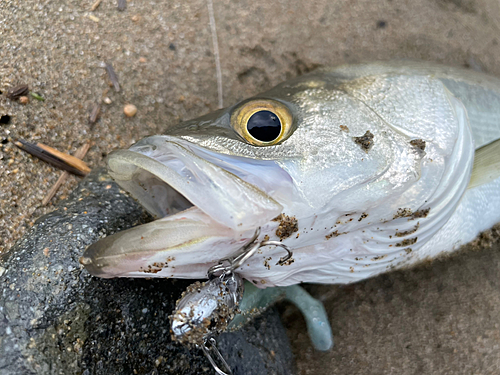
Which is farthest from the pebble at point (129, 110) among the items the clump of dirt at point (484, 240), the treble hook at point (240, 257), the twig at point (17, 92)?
the clump of dirt at point (484, 240)

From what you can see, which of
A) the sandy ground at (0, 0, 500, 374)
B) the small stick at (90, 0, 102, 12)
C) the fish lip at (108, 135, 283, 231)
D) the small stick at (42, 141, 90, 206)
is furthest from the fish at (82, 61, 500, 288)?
the small stick at (90, 0, 102, 12)

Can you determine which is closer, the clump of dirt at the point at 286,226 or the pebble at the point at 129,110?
the clump of dirt at the point at 286,226

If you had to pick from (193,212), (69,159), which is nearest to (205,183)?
(193,212)

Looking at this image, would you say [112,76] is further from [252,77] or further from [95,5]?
[252,77]

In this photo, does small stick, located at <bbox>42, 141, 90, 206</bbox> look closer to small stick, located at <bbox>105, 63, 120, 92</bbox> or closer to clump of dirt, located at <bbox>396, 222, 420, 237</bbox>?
small stick, located at <bbox>105, 63, 120, 92</bbox>

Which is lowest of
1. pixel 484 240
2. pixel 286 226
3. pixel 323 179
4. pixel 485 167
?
pixel 484 240

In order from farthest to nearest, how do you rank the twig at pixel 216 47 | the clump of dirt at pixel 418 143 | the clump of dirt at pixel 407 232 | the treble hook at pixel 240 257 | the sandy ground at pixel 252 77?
1. the twig at pixel 216 47
2. the sandy ground at pixel 252 77
3. the clump of dirt at pixel 407 232
4. the clump of dirt at pixel 418 143
5. the treble hook at pixel 240 257

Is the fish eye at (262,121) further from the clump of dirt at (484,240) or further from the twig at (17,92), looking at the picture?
the clump of dirt at (484,240)

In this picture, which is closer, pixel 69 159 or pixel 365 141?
pixel 365 141
